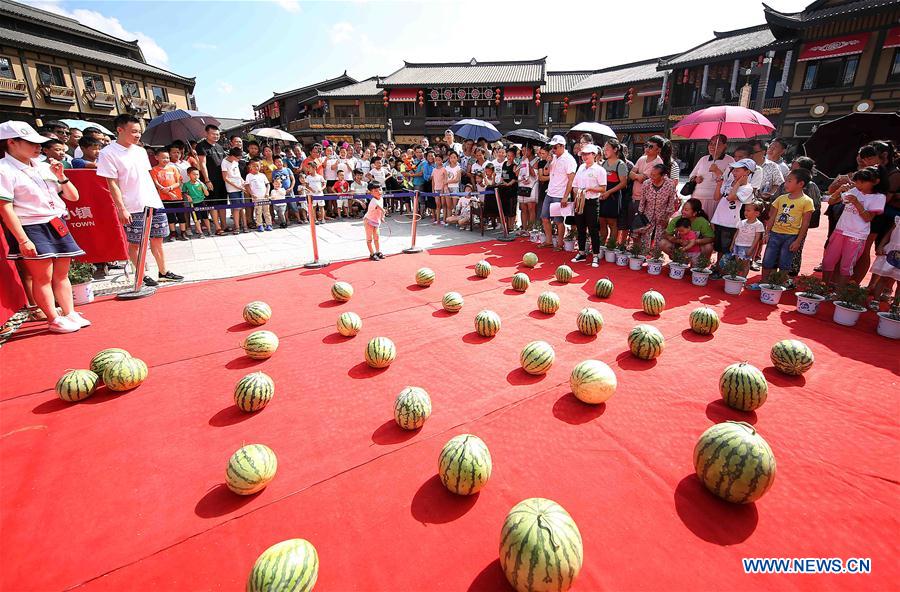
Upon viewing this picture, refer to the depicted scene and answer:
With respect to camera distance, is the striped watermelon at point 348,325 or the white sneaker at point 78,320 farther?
the white sneaker at point 78,320

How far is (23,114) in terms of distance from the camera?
27.0m

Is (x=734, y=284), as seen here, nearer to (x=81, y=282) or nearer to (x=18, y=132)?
Answer: (x=18, y=132)

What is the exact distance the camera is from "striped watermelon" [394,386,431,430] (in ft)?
11.9

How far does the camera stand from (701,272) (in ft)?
24.4

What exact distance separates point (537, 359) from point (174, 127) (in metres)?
12.9

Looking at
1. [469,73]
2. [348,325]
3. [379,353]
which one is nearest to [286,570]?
[379,353]

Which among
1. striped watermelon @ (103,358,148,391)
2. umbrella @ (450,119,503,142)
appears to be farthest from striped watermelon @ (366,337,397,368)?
umbrella @ (450,119,503,142)

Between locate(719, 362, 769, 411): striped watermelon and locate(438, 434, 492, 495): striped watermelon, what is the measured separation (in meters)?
2.60

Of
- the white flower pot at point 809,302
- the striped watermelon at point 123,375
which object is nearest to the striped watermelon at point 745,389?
the white flower pot at point 809,302

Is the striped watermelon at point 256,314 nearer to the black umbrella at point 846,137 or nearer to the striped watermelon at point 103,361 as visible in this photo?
the striped watermelon at point 103,361

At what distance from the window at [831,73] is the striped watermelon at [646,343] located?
27847 mm

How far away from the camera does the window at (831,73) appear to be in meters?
21.2

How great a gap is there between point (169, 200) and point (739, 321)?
1323 centimetres

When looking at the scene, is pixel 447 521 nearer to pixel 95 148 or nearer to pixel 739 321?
pixel 739 321
